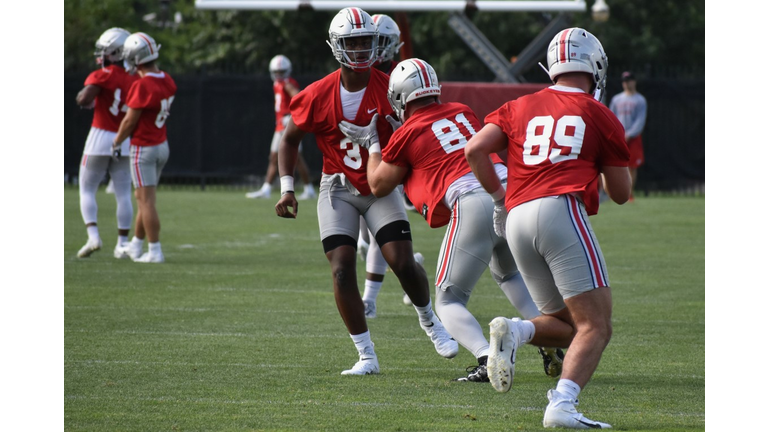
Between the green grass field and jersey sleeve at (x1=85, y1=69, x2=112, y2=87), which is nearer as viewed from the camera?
the green grass field

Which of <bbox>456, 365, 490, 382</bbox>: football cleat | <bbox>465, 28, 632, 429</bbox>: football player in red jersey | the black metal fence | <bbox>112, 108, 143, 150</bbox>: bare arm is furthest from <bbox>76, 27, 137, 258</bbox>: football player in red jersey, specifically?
the black metal fence

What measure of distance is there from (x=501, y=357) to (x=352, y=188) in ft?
6.29

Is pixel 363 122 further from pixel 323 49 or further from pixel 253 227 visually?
pixel 323 49

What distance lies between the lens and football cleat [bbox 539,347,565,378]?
6086mm

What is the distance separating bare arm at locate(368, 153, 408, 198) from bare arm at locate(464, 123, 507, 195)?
0.87 meters

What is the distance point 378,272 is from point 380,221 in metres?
1.82

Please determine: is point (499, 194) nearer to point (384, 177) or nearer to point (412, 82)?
point (384, 177)

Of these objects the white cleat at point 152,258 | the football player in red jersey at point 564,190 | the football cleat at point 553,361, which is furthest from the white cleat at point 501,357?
the white cleat at point 152,258

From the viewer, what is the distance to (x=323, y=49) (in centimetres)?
3031

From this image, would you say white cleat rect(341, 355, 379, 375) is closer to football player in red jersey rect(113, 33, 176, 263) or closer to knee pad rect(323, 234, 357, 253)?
knee pad rect(323, 234, 357, 253)

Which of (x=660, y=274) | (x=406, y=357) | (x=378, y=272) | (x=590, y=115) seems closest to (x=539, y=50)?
(x=660, y=274)

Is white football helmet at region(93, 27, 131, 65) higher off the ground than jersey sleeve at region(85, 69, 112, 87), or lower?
higher

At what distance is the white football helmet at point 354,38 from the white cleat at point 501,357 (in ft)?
6.79

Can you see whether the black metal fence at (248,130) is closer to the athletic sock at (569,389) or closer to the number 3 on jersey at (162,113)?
the number 3 on jersey at (162,113)
